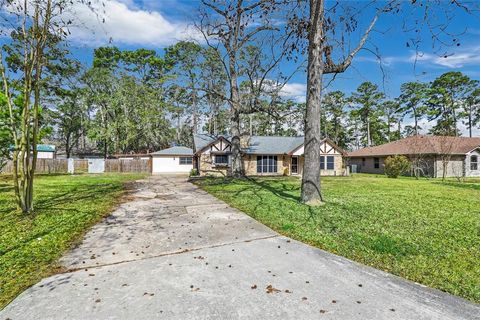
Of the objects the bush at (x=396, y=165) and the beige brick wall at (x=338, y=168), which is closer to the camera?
the bush at (x=396, y=165)

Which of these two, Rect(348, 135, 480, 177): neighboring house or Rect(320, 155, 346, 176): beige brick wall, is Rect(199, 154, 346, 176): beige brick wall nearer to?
Rect(320, 155, 346, 176): beige brick wall

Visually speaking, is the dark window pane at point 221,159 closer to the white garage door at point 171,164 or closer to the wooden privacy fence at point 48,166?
the white garage door at point 171,164

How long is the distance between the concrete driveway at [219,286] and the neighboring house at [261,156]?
58.4 feet

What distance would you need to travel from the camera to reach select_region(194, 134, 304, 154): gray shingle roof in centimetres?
2347

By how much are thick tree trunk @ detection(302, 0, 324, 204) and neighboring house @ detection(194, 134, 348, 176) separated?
1428 centimetres

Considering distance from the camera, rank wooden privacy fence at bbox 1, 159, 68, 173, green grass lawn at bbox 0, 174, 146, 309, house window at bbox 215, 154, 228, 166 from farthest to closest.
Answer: wooden privacy fence at bbox 1, 159, 68, 173 → house window at bbox 215, 154, 228, 166 → green grass lawn at bbox 0, 174, 146, 309

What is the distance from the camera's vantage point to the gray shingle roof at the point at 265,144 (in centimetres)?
2347

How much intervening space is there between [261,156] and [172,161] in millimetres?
10738

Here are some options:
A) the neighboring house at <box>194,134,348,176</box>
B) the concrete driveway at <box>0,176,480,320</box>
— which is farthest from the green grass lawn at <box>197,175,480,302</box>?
the neighboring house at <box>194,134,348,176</box>

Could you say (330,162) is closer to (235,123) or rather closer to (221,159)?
(221,159)

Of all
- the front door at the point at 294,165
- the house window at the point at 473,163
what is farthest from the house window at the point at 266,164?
the house window at the point at 473,163

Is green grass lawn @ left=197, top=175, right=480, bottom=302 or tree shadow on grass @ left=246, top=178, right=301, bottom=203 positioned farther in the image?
tree shadow on grass @ left=246, top=178, right=301, bottom=203

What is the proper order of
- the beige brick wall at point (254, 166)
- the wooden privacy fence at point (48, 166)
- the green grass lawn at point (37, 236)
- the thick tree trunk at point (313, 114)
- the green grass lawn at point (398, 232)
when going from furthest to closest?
the wooden privacy fence at point (48, 166)
the beige brick wall at point (254, 166)
the thick tree trunk at point (313, 114)
the green grass lawn at point (398, 232)
the green grass lawn at point (37, 236)

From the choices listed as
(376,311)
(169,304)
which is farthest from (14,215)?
(376,311)
